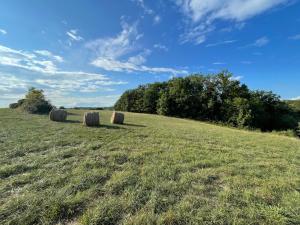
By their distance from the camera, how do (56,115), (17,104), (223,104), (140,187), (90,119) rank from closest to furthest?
(140,187) < (90,119) < (56,115) < (17,104) < (223,104)

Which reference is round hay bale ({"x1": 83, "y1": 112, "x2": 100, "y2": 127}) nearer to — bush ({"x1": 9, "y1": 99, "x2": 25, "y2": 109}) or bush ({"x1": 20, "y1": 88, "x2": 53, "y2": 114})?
bush ({"x1": 20, "y1": 88, "x2": 53, "y2": 114})

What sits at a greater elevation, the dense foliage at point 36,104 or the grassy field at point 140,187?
the dense foliage at point 36,104

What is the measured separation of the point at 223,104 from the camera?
1470 inches

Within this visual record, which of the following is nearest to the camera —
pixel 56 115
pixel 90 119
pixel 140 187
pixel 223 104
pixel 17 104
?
pixel 140 187

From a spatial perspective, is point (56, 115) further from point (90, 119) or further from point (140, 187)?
point (140, 187)

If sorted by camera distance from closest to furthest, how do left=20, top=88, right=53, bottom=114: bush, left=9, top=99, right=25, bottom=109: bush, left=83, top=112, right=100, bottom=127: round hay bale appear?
1. left=83, top=112, right=100, bottom=127: round hay bale
2. left=20, top=88, right=53, bottom=114: bush
3. left=9, top=99, right=25, bottom=109: bush

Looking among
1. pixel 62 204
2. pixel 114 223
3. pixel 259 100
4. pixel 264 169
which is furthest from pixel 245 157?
pixel 259 100

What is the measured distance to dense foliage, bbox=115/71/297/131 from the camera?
33.9 m

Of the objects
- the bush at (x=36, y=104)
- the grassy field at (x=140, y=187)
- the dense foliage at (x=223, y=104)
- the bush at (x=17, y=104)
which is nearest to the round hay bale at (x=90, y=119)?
the grassy field at (x=140, y=187)

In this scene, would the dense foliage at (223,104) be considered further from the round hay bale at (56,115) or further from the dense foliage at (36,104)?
the round hay bale at (56,115)

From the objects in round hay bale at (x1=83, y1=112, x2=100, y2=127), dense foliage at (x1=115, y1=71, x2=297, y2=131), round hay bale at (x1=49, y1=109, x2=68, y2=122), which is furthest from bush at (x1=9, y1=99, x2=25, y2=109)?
dense foliage at (x1=115, y1=71, x2=297, y2=131)

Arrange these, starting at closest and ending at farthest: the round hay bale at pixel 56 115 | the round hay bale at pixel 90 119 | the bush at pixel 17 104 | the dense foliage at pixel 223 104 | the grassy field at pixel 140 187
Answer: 1. the grassy field at pixel 140 187
2. the round hay bale at pixel 90 119
3. the round hay bale at pixel 56 115
4. the bush at pixel 17 104
5. the dense foliage at pixel 223 104

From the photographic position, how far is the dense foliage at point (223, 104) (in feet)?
111

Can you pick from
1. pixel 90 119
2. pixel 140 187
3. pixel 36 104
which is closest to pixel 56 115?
pixel 90 119
